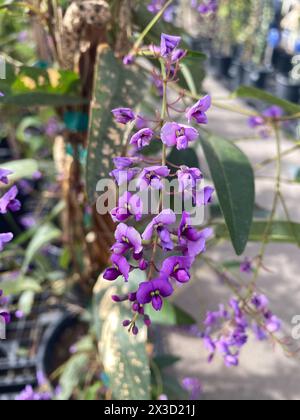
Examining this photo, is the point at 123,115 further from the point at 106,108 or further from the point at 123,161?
the point at 106,108

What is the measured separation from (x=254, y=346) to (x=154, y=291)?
0.61m

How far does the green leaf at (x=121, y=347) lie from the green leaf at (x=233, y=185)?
179mm

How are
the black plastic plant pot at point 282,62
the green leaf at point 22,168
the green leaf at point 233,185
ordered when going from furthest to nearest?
1. the black plastic plant pot at point 282,62
2. the green leaf at point 22,168
3. the green leaf at point 233,185

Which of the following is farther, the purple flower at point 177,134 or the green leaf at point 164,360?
the green leaf at point 164,360

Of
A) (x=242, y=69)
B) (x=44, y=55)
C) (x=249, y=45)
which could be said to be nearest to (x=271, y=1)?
(x=249, y=45)

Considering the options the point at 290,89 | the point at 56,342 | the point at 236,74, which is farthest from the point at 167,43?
the point at 236,74

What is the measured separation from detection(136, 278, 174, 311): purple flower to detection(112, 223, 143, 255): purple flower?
24mm

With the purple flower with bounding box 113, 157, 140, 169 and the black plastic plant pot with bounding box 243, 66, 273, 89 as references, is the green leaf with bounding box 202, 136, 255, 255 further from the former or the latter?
the black plastic plant pot with bounding box 243, 66, 273, 89

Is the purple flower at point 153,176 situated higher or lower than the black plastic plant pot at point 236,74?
higher

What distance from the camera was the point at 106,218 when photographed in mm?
606

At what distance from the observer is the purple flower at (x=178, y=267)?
0.31 metres

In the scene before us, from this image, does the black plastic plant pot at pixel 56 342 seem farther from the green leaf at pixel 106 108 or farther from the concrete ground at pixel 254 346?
the green leaf at pixel 106 108

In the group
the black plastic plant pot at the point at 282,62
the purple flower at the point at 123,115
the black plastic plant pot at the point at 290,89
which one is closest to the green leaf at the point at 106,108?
the purple flower at the point at 123,115
